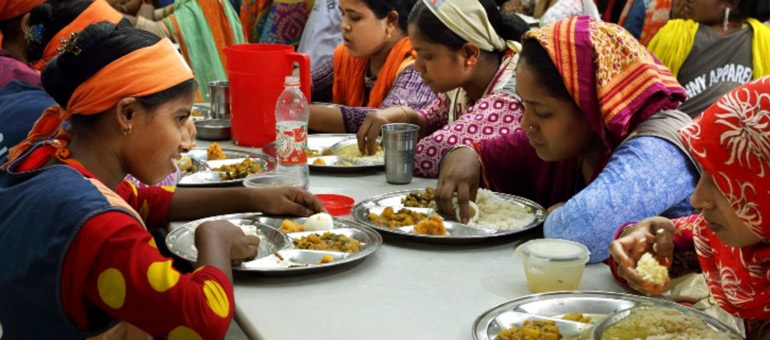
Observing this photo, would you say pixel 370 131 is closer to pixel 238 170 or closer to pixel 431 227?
pixel 238 170

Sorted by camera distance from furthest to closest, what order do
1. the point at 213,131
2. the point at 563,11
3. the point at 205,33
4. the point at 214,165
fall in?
the point at 205,33, the point at 563,11, the point at 213,131, the point at 214,165

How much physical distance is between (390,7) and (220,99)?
92 centimetres

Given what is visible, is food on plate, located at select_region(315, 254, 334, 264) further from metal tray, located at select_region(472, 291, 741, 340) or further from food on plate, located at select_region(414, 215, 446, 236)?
metal tray, located at select_region(472, 291, 741, 340)

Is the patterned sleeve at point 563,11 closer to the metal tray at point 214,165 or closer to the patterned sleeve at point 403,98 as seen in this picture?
the patterned sleeve at point 403,98

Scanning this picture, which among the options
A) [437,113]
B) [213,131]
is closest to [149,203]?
[213,131]

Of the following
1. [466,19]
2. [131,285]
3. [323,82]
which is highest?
[466,19]

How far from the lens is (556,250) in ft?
6.52

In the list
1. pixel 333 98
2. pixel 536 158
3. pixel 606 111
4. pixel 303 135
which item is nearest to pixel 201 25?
pixel 333 98

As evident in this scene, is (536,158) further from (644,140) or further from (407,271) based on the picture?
(407,271)

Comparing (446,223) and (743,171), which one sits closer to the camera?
(743,171)

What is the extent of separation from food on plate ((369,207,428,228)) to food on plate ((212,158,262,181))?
670mm

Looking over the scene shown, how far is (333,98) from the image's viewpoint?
459cm

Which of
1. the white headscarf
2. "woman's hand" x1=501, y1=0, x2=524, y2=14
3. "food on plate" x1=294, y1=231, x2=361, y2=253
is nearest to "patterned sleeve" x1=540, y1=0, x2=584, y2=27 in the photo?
"woman's hand" x1=501, y1=0, x2=524, y2=14

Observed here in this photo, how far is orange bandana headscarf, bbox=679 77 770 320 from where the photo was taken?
1.59 metres
